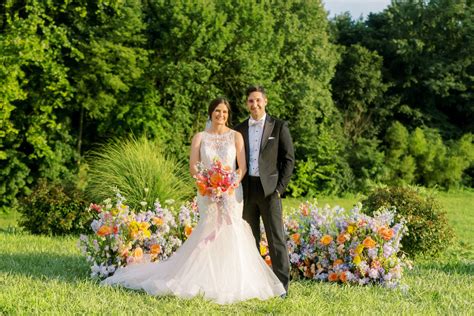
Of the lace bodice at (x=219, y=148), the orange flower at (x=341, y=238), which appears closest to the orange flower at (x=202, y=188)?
the lace bodice at (x=219, y=148)

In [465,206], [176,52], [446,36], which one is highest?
[446,36]

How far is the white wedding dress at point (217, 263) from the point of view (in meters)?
6.00

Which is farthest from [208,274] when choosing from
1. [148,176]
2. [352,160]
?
[352,160]

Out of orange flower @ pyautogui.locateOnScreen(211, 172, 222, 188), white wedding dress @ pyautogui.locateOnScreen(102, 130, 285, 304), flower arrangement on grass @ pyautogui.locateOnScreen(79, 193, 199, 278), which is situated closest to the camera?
white wedding dress @ pyautogui.locateOnScreen(102, 130, 285, 304)

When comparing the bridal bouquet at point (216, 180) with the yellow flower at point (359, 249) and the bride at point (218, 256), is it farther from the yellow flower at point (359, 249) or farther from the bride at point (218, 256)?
the yellow flower at point (359, 249)

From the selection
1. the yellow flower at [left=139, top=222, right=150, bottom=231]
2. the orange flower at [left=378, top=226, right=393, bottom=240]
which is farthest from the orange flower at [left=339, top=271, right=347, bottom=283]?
the yellow flower at [left=139, top=222, right=150, bottom=231]

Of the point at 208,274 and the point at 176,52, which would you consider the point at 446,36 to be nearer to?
the point at 176,52

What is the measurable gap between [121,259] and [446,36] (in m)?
20.1

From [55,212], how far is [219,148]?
16.6 feet

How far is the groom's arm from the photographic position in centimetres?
623

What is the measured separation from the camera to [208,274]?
6.09 metres

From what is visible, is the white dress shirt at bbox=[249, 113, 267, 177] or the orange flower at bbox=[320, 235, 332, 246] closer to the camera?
the white dress shirt at bbox=[249, 113, 267, 177]

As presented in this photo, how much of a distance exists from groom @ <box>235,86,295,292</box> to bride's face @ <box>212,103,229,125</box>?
0.83 ft

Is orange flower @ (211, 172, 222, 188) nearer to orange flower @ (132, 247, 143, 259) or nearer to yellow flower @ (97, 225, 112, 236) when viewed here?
orange flower @ (132, 247, 143, 259)
